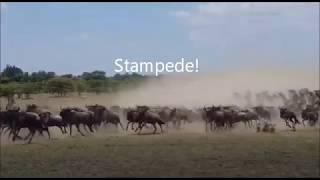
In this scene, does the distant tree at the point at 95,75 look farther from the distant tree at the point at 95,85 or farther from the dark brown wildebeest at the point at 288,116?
the dark brown wildebeest at the point at 288,116

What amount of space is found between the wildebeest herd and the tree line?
0.25 meters

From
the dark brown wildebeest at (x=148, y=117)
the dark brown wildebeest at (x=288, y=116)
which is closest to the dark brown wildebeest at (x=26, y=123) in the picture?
the dark brown wildebeest at (x=148, y=117)

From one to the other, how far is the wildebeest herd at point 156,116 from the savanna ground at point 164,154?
12 centimetres

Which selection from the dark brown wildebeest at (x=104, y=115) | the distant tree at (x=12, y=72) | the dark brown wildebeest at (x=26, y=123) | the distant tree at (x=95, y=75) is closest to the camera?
the distant tree at (x=12, y=72)

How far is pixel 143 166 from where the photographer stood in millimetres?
10000

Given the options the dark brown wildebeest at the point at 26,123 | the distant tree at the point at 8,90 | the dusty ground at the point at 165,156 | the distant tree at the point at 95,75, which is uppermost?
the distant tree at the point at 95,75

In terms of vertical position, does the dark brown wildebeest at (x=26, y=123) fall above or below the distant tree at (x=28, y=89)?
below

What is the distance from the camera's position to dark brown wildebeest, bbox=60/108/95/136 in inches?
404

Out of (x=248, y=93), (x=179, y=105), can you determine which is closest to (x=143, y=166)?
(x=179, y=105)

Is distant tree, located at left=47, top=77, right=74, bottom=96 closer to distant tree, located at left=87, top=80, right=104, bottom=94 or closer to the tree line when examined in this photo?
the tree line

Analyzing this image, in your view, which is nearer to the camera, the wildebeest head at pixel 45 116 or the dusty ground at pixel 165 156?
the dusty ground at pixel 165 156

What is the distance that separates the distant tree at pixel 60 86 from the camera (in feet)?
33.0

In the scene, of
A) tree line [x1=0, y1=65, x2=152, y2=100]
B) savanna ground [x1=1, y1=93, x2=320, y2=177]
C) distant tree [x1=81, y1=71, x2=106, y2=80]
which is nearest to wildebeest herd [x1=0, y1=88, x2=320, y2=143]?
savanna ground [x1=1, y1=93, x2=320, y2=177]

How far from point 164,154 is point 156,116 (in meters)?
0.54
